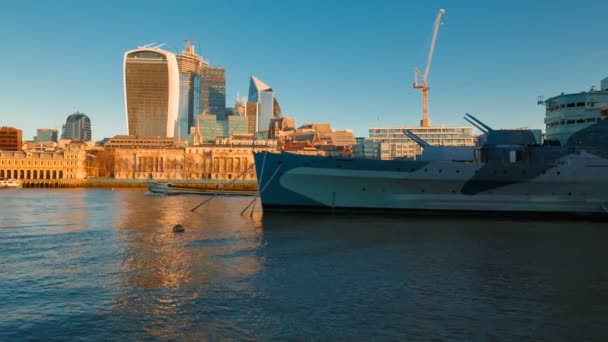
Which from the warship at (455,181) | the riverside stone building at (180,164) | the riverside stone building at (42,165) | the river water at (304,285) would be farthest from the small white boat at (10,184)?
the warship at (455,181)

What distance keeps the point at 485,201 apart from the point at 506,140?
5113 mm

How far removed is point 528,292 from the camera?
1245cm

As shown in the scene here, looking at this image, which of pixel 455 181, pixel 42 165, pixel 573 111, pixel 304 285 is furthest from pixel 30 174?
pixel 304 285

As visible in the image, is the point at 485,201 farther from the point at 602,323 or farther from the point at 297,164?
the point at 602,323

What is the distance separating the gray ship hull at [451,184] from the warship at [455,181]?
6 centimetres

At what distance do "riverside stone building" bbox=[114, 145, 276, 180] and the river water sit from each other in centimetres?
12486

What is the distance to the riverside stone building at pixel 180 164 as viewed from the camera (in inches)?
5807

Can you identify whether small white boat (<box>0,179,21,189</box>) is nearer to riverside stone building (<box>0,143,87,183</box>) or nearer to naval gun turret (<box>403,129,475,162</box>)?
riverside stone building (<box>0,143,87,183</box>)

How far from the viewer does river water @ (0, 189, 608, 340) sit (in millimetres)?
9688

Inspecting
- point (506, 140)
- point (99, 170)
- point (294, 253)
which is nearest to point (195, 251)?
point (294, 253)

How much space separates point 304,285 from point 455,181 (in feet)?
63.7

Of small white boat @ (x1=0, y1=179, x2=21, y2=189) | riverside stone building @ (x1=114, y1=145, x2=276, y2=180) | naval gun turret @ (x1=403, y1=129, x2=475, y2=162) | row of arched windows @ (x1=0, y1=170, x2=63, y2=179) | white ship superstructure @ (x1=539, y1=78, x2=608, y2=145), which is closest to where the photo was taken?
naval gun turret @ (x1=403, y1=129, x2=475, y2=162)

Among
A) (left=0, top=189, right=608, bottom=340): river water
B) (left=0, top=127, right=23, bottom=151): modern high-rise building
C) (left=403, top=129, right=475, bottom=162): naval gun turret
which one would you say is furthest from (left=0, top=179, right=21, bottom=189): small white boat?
(left=0, top=127, right=23, bottom=151): modern high-rise building

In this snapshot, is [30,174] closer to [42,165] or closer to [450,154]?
[42,165]
